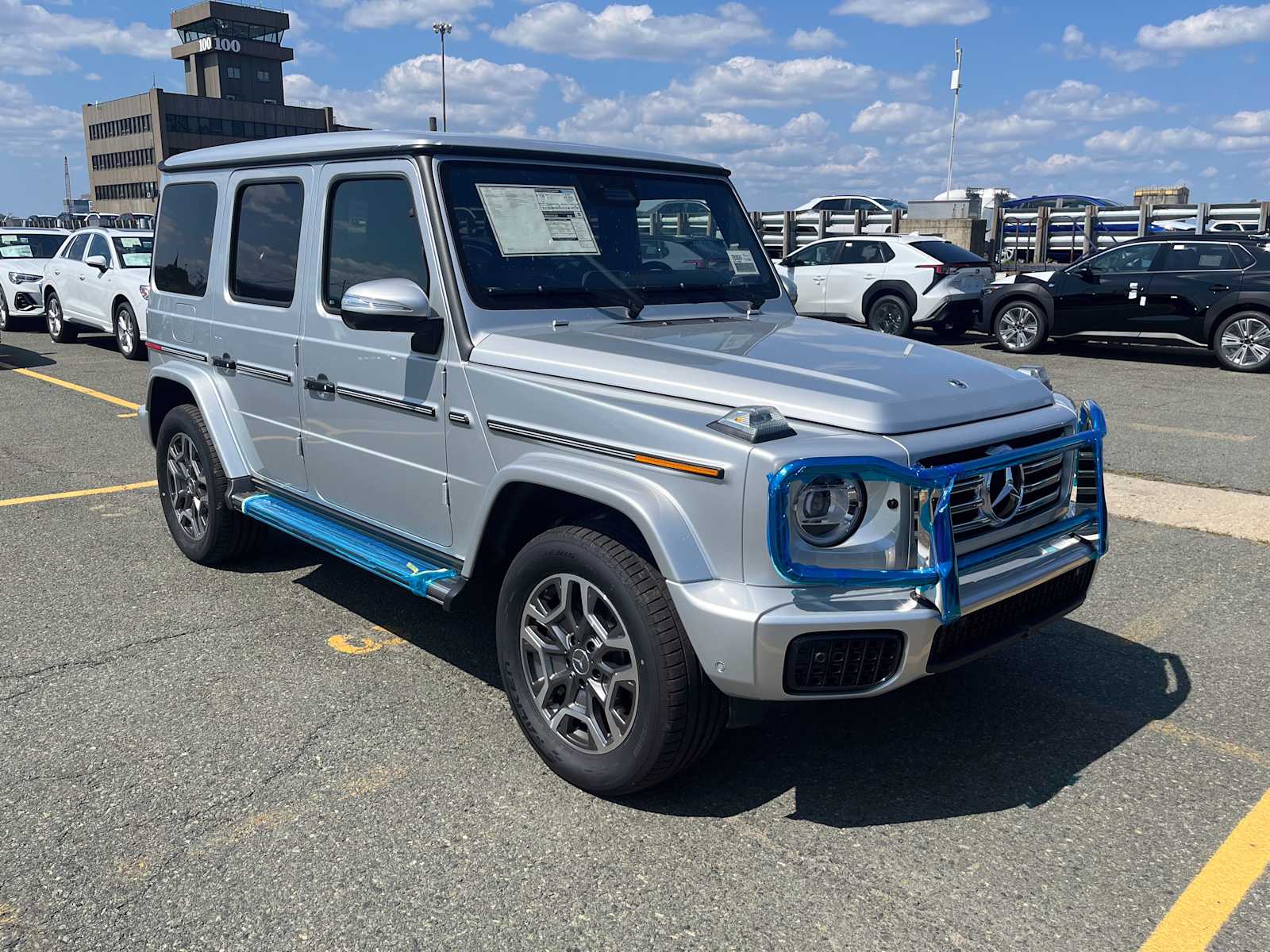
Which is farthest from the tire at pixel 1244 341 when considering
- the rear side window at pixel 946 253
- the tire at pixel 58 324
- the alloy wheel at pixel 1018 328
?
the tire at pixel 58 324

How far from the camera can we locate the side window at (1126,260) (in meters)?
13.8

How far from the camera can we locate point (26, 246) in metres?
18.4

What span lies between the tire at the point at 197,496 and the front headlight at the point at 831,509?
3.28 meters

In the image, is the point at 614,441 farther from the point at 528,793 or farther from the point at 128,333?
the point at 128,333

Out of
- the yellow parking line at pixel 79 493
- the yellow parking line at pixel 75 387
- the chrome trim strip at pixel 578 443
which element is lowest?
the yellow parking line at pixel 79 493

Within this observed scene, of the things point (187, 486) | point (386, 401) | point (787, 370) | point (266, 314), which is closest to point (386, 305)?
point (386, 401)

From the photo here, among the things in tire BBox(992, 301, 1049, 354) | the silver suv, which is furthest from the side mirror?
tire BBox(992, 301, 1049, 354)

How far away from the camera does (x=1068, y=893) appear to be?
287cm

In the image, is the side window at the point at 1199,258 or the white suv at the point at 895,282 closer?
the side window at the point at 1199,258

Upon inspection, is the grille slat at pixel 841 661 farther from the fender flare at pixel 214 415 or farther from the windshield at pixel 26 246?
the windshield at pixel 26 246

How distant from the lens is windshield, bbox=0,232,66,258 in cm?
1819

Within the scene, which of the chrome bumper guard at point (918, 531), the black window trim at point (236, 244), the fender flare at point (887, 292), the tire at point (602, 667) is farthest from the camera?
the fender flare at point (887, 292)

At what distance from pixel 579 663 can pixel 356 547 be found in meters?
1.31

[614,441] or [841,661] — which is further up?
[614,441]
